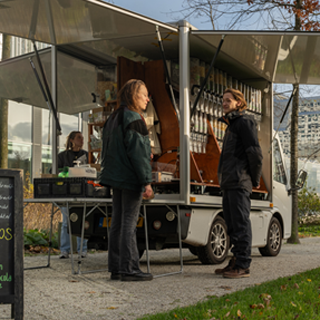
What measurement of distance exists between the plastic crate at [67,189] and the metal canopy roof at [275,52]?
227 centimetres

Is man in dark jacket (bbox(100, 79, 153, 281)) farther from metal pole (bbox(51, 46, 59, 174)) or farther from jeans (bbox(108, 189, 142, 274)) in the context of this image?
metal pole (bbox(51, 46, 59, 174))

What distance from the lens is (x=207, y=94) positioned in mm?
7598

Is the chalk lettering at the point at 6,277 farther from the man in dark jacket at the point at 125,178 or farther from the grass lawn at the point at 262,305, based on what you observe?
the man in dark jacket at the point at 125,178

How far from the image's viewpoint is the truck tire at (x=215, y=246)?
22.2 feet

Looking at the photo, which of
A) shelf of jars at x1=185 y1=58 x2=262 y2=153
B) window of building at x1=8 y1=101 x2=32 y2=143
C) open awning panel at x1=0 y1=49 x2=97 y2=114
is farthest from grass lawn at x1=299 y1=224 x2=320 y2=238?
window of building at x1=8 y1=101 x2=32 y2=143

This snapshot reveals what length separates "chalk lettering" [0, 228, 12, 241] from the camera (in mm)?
3455

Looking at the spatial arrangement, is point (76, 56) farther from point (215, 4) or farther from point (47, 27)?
point (215, 4)

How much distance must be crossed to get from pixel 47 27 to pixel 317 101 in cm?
976

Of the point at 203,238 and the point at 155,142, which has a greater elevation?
the point at 155,142

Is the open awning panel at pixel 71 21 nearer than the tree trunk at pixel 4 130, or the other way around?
the open awning panel at pixel 71 21

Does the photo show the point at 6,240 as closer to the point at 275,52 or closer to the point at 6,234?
the point at 6,234

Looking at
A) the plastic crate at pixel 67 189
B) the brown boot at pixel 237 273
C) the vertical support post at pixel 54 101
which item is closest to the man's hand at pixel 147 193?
the plastic crate at pixel 67 189

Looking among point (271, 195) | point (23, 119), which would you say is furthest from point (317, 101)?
point (23, 119)

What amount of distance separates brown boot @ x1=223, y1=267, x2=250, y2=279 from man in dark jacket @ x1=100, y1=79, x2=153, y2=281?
2.75 feet
